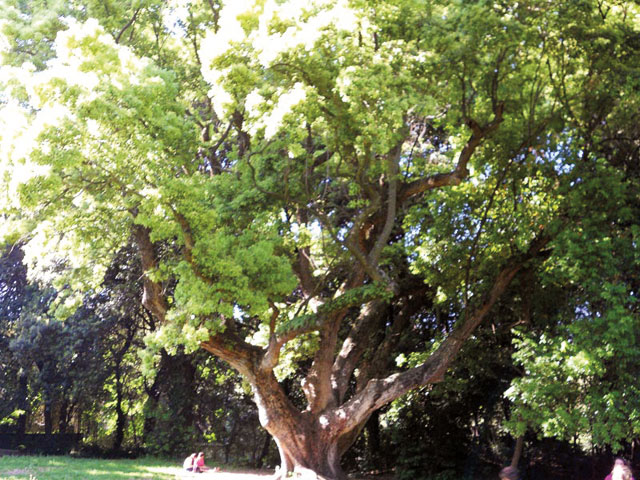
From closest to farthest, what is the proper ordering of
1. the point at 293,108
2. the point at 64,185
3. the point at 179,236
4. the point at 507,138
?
the point at 293,108 < the point at 64,185 < the point at 179,236 < the point at 507,138

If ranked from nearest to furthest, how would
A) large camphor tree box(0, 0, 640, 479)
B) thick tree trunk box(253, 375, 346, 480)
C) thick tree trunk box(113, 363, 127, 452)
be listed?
1. large camphor tree box(0, 0, 640, 479)
2. thick tree trunk box(253, 375, 346, 480)
3. thick tree trunk box(113, 363, 127, 452)

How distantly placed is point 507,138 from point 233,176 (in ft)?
18.5

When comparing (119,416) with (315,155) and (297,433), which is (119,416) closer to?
(297,433)

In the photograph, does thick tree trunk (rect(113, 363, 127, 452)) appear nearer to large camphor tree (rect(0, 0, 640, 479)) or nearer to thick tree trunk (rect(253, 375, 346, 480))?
large camphor tree (rect(0, 0, 640, 479))

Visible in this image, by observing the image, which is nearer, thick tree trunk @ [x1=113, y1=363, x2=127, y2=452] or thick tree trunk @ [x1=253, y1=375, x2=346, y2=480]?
thick tree trunk @ [x1=253, y1=375, x2=346, y2=480]

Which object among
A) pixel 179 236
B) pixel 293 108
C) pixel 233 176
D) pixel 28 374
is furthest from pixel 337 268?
pixel 28 374

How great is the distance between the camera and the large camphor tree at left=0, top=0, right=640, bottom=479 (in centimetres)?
957

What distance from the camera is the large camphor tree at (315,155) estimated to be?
9.57 m

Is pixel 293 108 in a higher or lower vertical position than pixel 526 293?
higher

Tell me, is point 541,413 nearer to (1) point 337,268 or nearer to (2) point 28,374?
(1) point 337,268

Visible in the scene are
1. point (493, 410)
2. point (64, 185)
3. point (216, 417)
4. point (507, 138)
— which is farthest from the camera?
point (216, 417)

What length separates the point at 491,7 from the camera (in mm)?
9883

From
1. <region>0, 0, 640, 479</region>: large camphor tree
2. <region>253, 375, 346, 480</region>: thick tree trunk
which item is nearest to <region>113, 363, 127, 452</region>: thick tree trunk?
<region>0, 0, 640, 479</region>: large camphor tree

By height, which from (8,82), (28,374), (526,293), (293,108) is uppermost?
(8,82)
